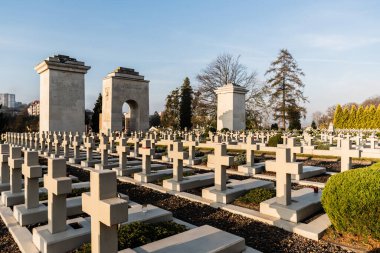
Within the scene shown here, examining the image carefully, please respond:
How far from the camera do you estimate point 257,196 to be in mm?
5953

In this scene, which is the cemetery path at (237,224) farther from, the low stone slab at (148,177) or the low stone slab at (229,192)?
the low stone slab at (148,177)

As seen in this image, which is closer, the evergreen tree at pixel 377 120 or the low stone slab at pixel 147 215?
the low stone slab at pixel 147 215

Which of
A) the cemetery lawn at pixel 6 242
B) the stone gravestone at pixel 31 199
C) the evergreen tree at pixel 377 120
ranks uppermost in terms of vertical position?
the evergreen tree at pixel 377 120

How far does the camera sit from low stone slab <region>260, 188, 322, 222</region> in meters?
4.70

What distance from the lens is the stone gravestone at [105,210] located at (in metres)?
2.52

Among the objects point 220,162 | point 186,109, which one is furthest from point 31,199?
point 186,109

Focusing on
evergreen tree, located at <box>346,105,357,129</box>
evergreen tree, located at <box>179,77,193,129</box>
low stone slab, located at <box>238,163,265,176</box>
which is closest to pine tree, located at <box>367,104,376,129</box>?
evergreen tree, located at <box>346,105,357,129</box>

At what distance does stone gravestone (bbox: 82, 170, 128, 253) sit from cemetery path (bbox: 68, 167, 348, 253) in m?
2.10

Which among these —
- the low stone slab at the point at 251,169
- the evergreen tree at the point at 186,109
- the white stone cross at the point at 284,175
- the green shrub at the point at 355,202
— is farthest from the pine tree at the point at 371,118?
the green shrub at the point at 355,202

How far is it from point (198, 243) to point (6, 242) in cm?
266

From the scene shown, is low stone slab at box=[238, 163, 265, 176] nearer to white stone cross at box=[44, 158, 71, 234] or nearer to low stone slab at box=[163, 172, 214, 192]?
low stone slab at box=[163, 172, 214, 192]

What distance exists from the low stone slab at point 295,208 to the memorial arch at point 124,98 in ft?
70.7

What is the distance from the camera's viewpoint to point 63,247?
3.49m

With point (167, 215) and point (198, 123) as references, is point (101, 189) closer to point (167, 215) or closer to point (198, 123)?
point (167, 215)
